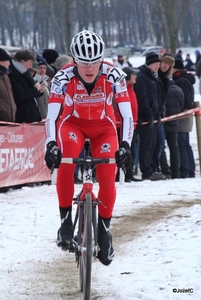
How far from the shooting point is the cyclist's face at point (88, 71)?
631 cm

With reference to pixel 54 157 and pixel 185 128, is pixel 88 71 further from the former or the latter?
pixel 185 128

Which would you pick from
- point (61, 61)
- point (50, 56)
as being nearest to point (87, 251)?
point (61, 61)

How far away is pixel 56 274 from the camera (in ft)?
22.2

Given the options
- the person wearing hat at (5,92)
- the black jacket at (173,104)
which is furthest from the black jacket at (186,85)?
the person wearing hat at (5,92)

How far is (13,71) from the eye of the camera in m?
11.4

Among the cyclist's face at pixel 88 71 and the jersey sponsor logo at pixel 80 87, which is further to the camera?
the jersey sponsor logo at pixel 80 87

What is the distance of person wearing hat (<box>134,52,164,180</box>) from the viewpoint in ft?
41.1

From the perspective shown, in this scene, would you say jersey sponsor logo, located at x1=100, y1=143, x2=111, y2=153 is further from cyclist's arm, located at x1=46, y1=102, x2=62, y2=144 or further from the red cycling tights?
cyclist's arm, located at x1=46, y1=102, x2=62, y2=144

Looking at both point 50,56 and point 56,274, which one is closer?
point 56,274

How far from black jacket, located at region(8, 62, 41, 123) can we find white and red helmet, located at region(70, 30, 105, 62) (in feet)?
16.7

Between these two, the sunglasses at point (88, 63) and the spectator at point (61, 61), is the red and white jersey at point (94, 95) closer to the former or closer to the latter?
the sunglasses at point (88, 63)

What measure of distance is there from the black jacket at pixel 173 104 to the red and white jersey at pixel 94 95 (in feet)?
24.1

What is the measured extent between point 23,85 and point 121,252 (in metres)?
4.61

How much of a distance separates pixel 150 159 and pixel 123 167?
273 inches
